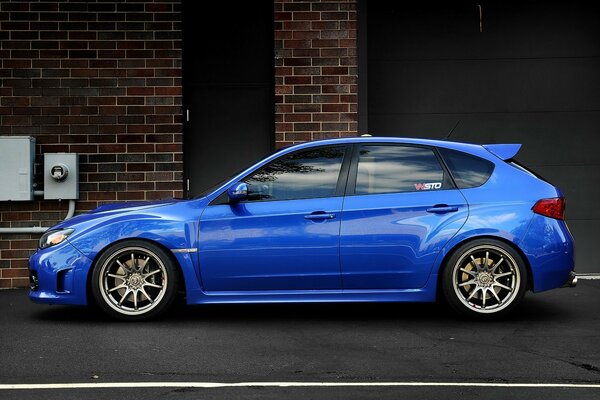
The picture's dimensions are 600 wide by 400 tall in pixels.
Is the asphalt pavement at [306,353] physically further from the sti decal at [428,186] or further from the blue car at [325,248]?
the sti decal at [428,186]

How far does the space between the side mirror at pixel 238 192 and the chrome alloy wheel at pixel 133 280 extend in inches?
30.2

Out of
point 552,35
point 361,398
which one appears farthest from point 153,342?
point 552,35

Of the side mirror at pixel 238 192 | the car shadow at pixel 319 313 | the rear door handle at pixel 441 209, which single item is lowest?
the car shadow at pixel 319 313

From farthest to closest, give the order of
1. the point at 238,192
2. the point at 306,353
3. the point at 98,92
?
the point at 98,92, the point at 238,192, the point at 306,353

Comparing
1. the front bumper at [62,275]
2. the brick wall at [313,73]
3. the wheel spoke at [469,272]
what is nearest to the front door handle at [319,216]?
the wheel spoke at [469,272]

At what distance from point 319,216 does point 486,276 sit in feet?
4.64

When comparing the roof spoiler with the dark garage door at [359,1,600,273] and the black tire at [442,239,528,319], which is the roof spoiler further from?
the dark garage door at [359,1,600,273]

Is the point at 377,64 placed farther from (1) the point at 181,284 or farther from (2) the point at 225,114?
(1) the point at 181,284

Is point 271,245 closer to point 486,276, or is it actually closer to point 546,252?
point 486,276

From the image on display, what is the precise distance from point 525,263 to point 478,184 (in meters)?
0.74

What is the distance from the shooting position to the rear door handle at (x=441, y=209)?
27.8ft

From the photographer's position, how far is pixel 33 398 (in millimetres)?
5719

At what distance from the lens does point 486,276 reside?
27.8 ft

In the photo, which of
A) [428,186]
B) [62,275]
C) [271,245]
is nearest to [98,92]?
[62,275]
